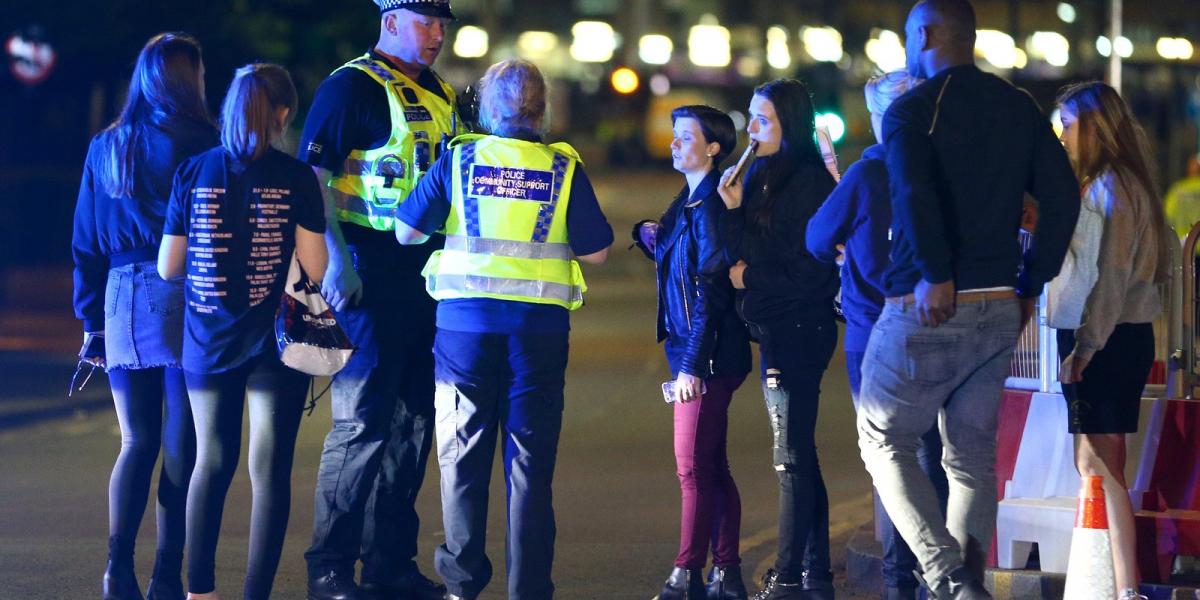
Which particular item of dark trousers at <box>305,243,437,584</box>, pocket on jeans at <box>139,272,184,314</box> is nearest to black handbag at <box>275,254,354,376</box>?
dark trousers at <box>305,243,437,584</box>

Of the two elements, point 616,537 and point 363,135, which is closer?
point 363,135

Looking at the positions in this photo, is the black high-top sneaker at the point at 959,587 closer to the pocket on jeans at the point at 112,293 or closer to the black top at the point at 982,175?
the black top at the point at 982,175

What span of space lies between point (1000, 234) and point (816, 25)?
9374cm

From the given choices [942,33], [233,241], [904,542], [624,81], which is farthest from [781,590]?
[624,81]

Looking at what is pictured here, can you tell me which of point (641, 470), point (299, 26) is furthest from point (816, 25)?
point (641, 470)

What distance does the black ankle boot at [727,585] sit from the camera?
628 cm

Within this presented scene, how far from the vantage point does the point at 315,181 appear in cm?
584

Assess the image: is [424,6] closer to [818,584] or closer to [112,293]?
[112,293]

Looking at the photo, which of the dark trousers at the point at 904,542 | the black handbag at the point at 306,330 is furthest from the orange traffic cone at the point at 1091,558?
the black handbag at the point at 306,330

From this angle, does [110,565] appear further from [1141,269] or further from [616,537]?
[1141,269]

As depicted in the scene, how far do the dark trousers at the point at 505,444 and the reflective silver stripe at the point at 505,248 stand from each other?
0.28 m

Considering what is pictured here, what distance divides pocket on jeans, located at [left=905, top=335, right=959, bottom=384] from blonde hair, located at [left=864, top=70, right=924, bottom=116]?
1.13 m

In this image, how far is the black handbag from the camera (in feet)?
19.0

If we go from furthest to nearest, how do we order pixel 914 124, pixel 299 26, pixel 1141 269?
1. pixel 299 26
2. pixel 1141 269
3. pixel 914 124
